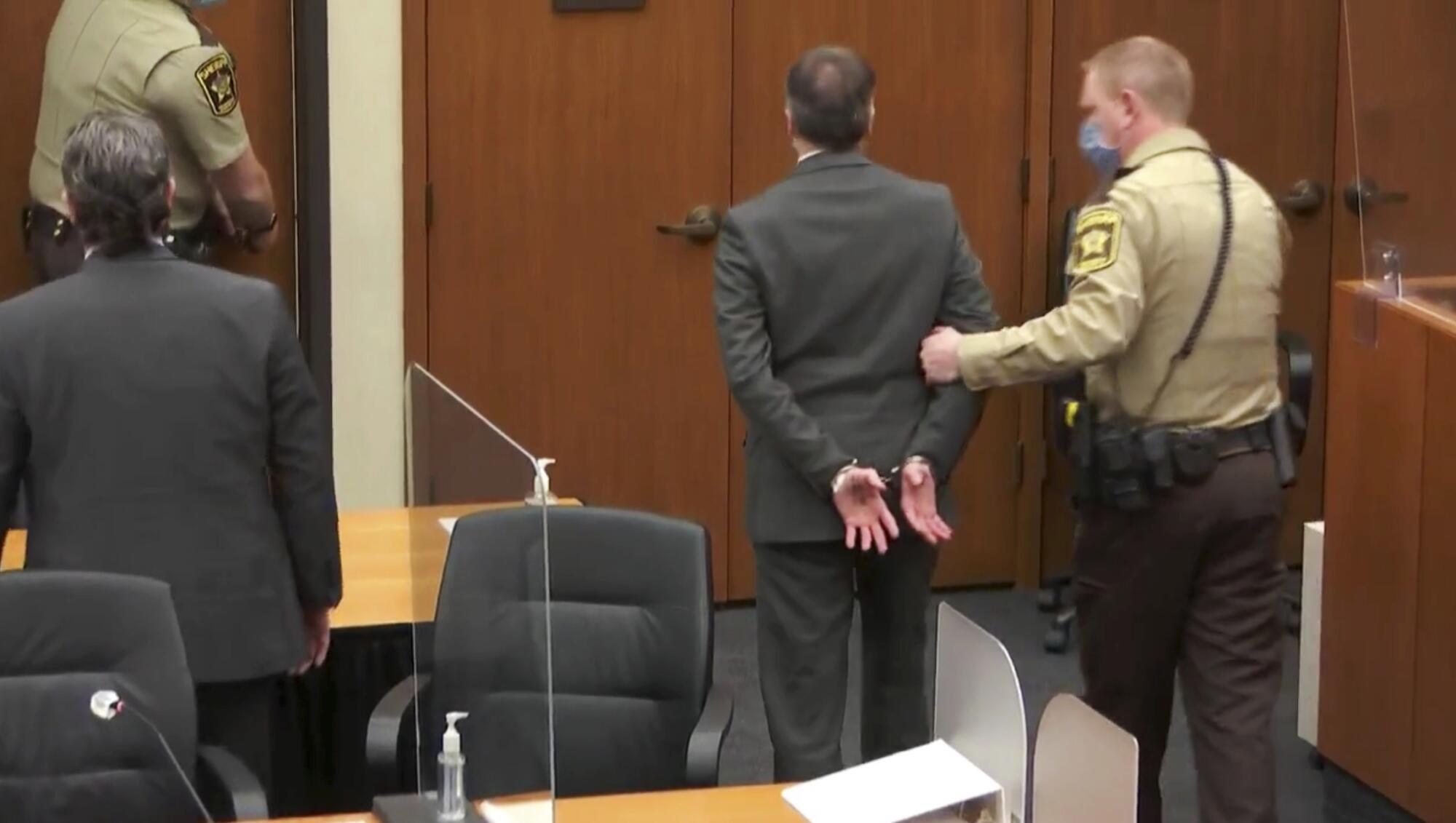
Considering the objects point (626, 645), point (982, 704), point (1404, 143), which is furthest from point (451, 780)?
point (1404, 143)

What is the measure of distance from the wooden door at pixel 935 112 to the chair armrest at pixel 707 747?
241 centimetres

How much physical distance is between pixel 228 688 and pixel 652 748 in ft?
2.12

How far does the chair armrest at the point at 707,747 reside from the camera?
10.6ft

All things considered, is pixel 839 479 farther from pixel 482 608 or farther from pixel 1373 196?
pixel 1373 196

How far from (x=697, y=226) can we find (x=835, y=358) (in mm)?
1879

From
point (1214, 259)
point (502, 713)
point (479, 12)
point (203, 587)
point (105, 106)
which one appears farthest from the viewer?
point (479, 12)

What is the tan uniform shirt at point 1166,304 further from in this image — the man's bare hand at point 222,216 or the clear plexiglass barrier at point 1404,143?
the man's bare hand at point 222,216

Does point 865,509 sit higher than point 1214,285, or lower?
lower

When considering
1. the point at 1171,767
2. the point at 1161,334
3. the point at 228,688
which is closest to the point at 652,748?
the point at 228,688

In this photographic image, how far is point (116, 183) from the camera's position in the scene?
3.15m

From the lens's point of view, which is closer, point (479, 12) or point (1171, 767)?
point (1171, 767)

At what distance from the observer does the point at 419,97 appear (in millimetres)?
5309

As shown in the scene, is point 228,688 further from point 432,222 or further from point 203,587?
point 432,222

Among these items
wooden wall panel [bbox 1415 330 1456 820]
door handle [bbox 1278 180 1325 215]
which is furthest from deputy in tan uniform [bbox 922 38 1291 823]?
door handle [bbox 1278 180 1325 215]
